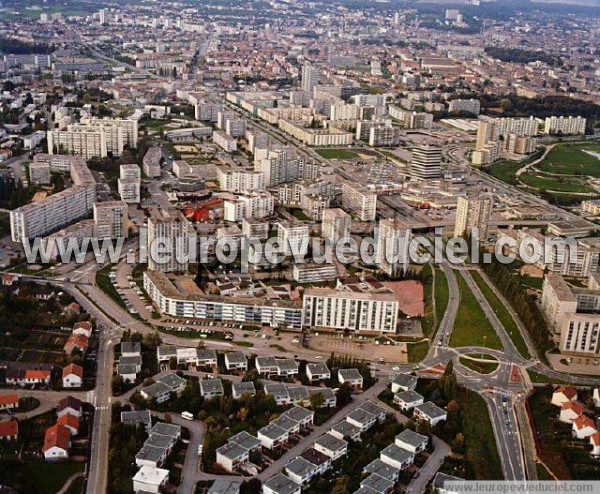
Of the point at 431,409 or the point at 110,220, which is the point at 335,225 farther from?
the point at 431,409

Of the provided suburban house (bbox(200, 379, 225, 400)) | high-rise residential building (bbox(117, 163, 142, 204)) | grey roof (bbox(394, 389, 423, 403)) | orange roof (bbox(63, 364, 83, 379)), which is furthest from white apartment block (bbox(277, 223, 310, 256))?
orange roof (bbox(63, 364, 83, 379))

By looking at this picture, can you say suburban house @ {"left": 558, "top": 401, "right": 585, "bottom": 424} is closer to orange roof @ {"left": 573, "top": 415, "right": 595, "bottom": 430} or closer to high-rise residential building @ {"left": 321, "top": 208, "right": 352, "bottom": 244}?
orange roof @ {"left": 573, "top": 415, "right": 595, "bottom": 430}

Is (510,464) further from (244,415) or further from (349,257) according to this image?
(349,257)

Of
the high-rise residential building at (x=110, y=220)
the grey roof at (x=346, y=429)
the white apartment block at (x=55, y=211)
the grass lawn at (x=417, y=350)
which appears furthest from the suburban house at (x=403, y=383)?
the white apartment block at (x=55, y=211)

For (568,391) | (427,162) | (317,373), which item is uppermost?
(427,162)

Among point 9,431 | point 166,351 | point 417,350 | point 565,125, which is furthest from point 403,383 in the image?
point 565,125
